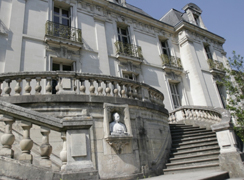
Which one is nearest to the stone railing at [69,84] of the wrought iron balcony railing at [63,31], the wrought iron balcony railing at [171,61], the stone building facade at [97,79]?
the stone building facade at [97,79]

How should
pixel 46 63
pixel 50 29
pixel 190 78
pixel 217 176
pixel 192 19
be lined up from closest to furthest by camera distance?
pixel 217 176
pixel 46 63
pixel 50 29
pixel 190 78
pixel 192 19

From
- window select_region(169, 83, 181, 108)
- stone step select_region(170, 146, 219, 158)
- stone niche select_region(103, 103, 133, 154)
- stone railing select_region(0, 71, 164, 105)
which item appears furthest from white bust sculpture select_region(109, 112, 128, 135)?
window select_region(169, 83, 181, 108)

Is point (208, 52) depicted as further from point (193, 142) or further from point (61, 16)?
point (61, 16)

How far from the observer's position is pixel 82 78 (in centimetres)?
573

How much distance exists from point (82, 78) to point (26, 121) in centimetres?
281

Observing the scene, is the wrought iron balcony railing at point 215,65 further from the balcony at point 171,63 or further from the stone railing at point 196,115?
the stone railing at point 196,115

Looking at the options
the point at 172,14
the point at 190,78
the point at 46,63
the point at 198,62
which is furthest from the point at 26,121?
the point at 172,14

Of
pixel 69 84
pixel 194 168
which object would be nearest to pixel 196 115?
pixel 194 168

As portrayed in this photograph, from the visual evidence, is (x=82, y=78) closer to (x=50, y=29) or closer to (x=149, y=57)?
(x=50, y=29)

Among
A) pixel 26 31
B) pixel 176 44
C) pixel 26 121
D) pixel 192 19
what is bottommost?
pixel 26 121

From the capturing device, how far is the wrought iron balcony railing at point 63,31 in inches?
378

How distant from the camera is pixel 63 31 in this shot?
32.6ft

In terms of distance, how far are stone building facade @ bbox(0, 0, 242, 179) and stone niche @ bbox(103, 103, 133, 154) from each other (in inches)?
1.1

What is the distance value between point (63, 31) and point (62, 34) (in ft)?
0.76
